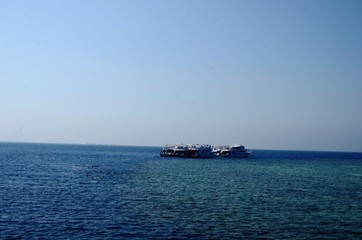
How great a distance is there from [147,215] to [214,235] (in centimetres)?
878

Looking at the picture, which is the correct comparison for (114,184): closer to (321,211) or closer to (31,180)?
(31,180)

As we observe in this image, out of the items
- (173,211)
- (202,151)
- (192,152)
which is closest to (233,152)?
(202,151)

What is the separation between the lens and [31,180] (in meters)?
63.8

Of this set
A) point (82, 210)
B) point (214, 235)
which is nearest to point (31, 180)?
point (82, 210)

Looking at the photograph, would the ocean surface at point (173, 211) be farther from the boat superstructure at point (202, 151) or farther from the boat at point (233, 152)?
the boat at point (233, 152)

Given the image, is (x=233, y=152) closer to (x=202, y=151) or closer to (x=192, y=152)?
(x=202, y=151)

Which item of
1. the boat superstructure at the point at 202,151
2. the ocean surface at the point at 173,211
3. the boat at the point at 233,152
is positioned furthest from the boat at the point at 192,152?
the ocean surface at the point at 173,211

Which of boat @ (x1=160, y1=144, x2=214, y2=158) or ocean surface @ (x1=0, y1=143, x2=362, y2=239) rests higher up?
boat @ (x1=160, y1=144, x2=214, y2=158)

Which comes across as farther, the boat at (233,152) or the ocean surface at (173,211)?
the boat at (233,152)

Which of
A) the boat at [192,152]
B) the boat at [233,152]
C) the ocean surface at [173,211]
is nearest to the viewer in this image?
the ocean surface at [173,211]

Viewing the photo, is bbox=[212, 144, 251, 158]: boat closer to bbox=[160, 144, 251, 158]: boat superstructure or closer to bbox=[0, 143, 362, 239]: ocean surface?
bbox=[160, 144, 251, 158]: boat superstructure

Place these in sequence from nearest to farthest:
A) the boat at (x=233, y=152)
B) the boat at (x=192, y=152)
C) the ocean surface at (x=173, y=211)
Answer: the ocean surface at (x=173, y=211) < the boat at (x=192, y=152) < the boat at (x=233, y=152)

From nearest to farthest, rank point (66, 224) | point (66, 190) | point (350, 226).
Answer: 1. point (66, 224)
2. point (350, 226)
3. point (66, 190)

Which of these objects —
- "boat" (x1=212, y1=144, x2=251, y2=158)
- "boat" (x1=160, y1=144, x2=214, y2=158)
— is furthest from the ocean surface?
"boat" (x1=212, y1=144, x2=251, y2=158)
